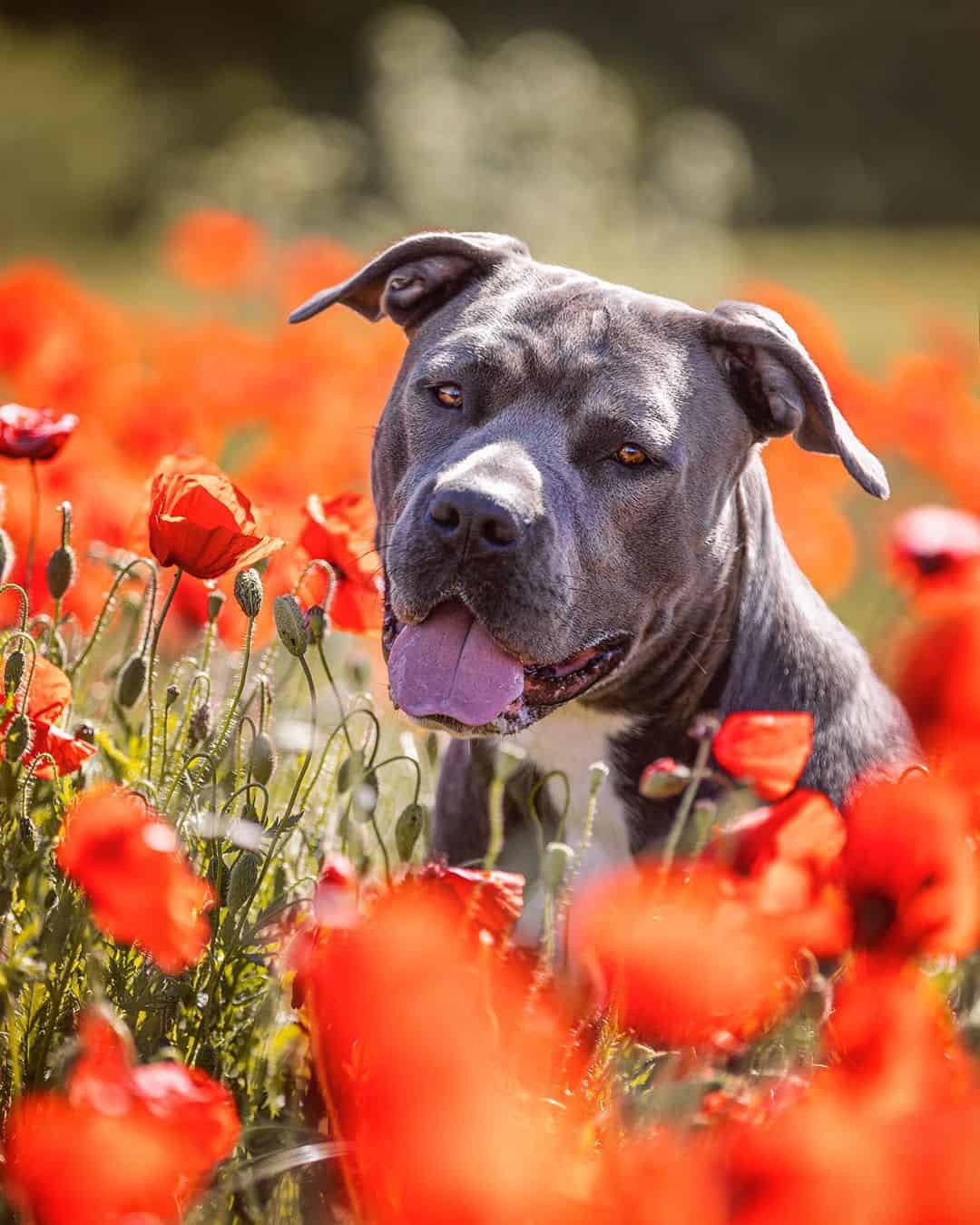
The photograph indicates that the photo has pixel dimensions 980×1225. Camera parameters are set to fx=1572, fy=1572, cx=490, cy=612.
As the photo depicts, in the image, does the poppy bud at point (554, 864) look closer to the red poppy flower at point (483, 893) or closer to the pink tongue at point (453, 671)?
the red poppy flower at point (483, 893)

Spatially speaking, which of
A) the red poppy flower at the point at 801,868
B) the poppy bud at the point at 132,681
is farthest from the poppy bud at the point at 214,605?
the red poppy flower at the point at 801,868

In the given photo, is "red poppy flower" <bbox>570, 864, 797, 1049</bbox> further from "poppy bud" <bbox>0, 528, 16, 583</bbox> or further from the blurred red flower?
the blurred red flower

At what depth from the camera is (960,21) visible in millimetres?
24953

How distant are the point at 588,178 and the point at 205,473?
27.2ft

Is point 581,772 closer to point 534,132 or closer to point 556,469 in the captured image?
point 556,469

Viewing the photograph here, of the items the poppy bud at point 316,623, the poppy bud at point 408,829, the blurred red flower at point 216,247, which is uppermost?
the poppy bud at point 316,623

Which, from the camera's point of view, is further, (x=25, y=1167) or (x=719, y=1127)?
(x=719, y=1127)

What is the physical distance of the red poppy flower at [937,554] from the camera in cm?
310

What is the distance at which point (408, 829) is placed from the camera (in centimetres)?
251

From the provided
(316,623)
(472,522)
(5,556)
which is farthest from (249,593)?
(472,522)

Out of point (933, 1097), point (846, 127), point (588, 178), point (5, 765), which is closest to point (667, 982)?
point (933, 1097)

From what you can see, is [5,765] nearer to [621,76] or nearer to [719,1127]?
[719,1127]

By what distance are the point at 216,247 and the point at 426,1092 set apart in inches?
213

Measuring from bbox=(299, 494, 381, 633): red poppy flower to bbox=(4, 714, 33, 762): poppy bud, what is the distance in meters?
0.78
